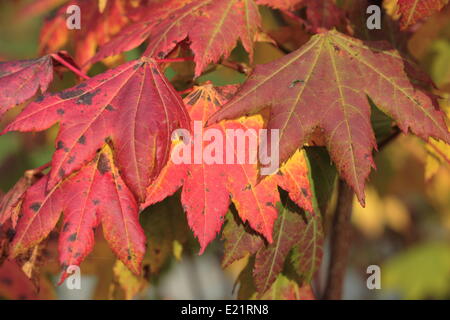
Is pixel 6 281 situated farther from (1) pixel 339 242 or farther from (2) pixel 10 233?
(1) pixel 339 242

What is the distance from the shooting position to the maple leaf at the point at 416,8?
Result: 0.74 metres

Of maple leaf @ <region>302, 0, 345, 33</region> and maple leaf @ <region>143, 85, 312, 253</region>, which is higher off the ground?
maple leaf @ <region>302, 0, 345, 33</region>

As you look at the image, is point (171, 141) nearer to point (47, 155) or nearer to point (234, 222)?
point (234, 222)

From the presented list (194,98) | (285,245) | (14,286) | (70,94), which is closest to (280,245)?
(285,245)

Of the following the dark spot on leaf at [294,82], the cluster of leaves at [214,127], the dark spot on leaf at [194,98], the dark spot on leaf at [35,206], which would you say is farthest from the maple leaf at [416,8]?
the dark spot on leaf at [35,206]

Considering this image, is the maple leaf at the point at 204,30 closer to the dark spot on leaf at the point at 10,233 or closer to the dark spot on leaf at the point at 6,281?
the dark spot on leaf at the point at 10,233

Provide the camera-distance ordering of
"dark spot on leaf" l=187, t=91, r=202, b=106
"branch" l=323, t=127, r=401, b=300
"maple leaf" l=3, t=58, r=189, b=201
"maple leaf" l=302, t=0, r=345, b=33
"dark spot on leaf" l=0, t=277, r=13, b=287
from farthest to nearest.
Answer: "dark spot on leaf" l=0, t=277, r=13, b=287
"branch" l=323, t=127, r=401, b=300
"maple leaf" l=302, t=0, r=345, b=33
"dark spot on leaf" l=187, t=91, r=202, b=106
"maple leaf" l=3, t=58, r=189, b=201

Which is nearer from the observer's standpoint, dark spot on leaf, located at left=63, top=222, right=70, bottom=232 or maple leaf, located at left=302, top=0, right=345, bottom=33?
dark spot on leaf, located at left=63, top=222, right=70, bottom=232

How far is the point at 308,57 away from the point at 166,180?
0.27 m

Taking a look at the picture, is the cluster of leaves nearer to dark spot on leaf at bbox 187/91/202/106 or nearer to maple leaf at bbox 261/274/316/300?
dark spot on leaf at bbox 187/91/202/106

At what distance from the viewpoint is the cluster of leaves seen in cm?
71

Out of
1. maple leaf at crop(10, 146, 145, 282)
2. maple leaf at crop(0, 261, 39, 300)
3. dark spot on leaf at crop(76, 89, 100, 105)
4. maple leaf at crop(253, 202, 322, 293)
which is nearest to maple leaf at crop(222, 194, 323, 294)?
maple leaf at crop(253, 202, 322, 293)

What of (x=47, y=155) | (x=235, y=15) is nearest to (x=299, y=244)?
(x=235, y=15)

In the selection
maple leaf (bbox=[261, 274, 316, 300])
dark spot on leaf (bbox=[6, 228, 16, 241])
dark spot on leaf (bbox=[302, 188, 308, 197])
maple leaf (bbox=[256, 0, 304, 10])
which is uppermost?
maple leaf (bbox=[256, 0, 304, 10])
